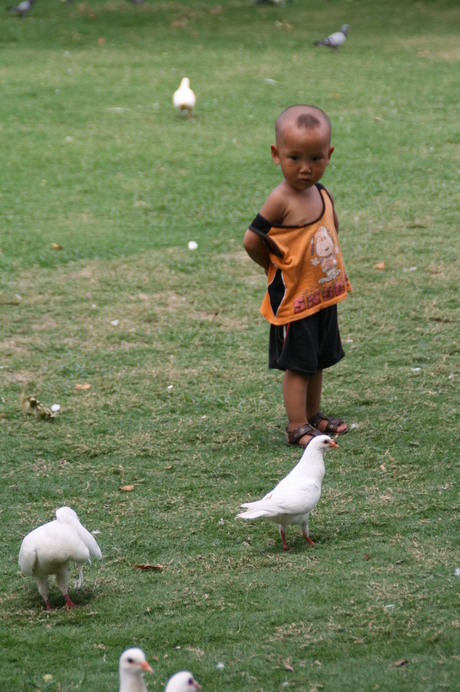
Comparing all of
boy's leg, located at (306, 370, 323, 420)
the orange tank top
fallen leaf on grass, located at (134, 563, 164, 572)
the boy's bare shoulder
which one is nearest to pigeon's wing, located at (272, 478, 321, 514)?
fallen leaf on grass, located at (134, 563, 164, 572)

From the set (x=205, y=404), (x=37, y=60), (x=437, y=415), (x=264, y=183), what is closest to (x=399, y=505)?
(x=437, y=415)

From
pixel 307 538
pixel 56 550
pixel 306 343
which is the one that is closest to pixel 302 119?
pixel 306 343

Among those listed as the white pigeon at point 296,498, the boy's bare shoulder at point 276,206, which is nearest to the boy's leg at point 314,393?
the boy's bare shoulder at point 276,206

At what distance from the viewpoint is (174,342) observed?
638 centimetres

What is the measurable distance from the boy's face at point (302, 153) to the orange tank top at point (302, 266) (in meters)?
0.22

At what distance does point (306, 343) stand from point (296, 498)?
4.11ft

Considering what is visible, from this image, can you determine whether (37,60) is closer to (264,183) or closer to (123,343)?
(264,183)

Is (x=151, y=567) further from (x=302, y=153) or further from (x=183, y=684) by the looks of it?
(x=302, y=153)

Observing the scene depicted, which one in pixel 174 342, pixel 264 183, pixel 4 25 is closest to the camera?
pixel 174 342

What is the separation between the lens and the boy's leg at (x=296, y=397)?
4.96 m

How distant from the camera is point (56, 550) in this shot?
11.4ft

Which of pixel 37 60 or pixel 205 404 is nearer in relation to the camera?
pixel 205 404

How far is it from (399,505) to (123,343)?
8.59ft

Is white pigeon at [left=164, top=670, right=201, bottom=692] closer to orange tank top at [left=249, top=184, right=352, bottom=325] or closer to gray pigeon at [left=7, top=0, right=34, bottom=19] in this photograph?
orange tank top at [left=249, top=184, right=352, bottom=325]
